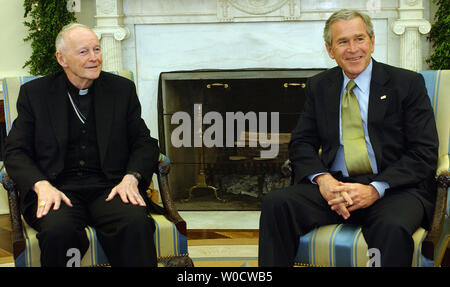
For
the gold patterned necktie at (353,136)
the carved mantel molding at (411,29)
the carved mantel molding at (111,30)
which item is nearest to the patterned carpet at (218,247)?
the gold patterned necktie at (353,136)

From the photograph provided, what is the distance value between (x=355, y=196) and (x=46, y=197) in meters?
1.24

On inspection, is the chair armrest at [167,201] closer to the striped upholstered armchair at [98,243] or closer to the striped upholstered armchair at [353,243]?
the striped upholstered armchair at [98,243]

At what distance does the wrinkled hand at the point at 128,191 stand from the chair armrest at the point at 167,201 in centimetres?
15

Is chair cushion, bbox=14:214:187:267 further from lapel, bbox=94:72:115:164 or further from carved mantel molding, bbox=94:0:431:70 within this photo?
carved mantel molding, bbox=94:0:431:70

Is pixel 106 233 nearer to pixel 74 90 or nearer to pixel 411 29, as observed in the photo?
pixel 74 90

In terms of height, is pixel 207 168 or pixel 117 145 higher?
pixel 117 145

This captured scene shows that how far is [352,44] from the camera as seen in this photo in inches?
101

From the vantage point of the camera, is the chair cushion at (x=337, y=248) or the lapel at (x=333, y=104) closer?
the chair cushion at (x=337, y=248)

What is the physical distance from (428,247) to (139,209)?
113cm

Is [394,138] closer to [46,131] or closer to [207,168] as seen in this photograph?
[46,131]

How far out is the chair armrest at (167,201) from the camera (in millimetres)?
2568

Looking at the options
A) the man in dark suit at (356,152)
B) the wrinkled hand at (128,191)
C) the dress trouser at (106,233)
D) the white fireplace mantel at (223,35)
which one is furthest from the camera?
the white fireplace mantel at (223,35)
